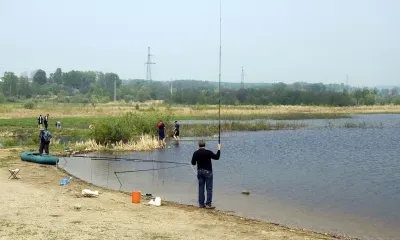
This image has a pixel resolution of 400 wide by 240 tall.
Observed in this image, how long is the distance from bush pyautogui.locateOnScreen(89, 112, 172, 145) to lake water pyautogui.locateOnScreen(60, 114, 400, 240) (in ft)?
9.89

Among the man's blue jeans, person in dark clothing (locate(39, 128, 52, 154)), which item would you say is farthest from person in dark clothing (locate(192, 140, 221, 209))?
person in dark clothing (locate(39, 128, 52, 154))

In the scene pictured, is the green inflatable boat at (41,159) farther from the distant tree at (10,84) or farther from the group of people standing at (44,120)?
the distant tree at (10,84)

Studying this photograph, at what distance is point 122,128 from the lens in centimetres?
3375

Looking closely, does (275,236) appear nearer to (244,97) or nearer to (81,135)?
(81,135)

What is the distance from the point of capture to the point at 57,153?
28.1 m

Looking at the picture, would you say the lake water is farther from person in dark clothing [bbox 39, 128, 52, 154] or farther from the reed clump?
person in dark clothing [bbox 39, 128, 52, 154]

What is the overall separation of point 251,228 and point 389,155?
2218 centimetres

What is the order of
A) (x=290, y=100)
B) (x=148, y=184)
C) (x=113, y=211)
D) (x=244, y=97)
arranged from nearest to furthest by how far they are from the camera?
(x=113, y=211)
(x=148, y=184)
(x=290, y=100)
(x=244, y=97)

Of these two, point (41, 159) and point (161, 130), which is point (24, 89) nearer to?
point (161, 130)

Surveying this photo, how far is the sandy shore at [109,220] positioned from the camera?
36.1 ft

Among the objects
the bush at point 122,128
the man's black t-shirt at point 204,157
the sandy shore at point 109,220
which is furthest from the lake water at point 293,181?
the bush at point 122,128

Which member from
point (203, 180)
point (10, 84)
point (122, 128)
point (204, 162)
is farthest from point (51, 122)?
point (10, 84)

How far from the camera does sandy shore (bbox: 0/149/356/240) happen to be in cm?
1102

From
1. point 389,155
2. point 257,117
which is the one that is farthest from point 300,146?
point 257,117
